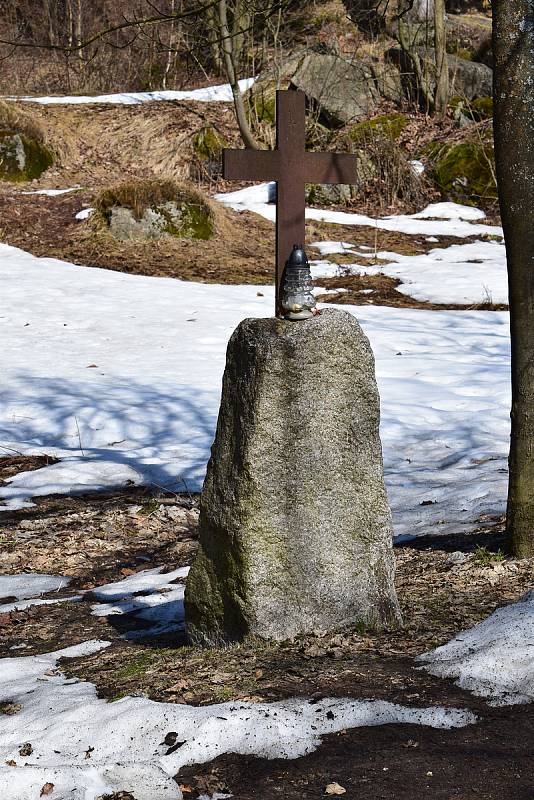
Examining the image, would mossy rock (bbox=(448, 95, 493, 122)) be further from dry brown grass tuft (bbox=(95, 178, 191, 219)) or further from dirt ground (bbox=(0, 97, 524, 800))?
dirt ground (bbox=(0, 97, 524, 800))

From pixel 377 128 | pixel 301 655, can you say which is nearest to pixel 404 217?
pixel 377 128

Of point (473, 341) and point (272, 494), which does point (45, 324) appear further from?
point (272, 494)

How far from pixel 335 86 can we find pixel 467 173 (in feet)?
13.0

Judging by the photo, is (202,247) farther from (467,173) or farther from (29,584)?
(29,584)

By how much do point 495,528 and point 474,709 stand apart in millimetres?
→ 2027

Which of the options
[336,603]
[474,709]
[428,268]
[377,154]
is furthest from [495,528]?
[377,154]

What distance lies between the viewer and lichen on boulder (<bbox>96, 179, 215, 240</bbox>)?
1309 cm

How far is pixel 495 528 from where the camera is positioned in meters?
4.72

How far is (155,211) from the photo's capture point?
43.4ft

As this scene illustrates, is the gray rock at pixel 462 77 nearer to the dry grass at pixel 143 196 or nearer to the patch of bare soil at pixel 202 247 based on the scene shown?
the patch of bare soil at pixel 202 247

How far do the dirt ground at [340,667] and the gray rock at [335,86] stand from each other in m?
14.4

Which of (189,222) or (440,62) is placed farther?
(440,62)

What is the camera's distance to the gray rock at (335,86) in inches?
712

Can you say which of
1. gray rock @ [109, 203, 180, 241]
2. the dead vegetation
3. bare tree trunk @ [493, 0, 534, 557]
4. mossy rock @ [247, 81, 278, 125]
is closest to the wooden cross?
bare tree trunk @ [493, 0, 534, 557]
